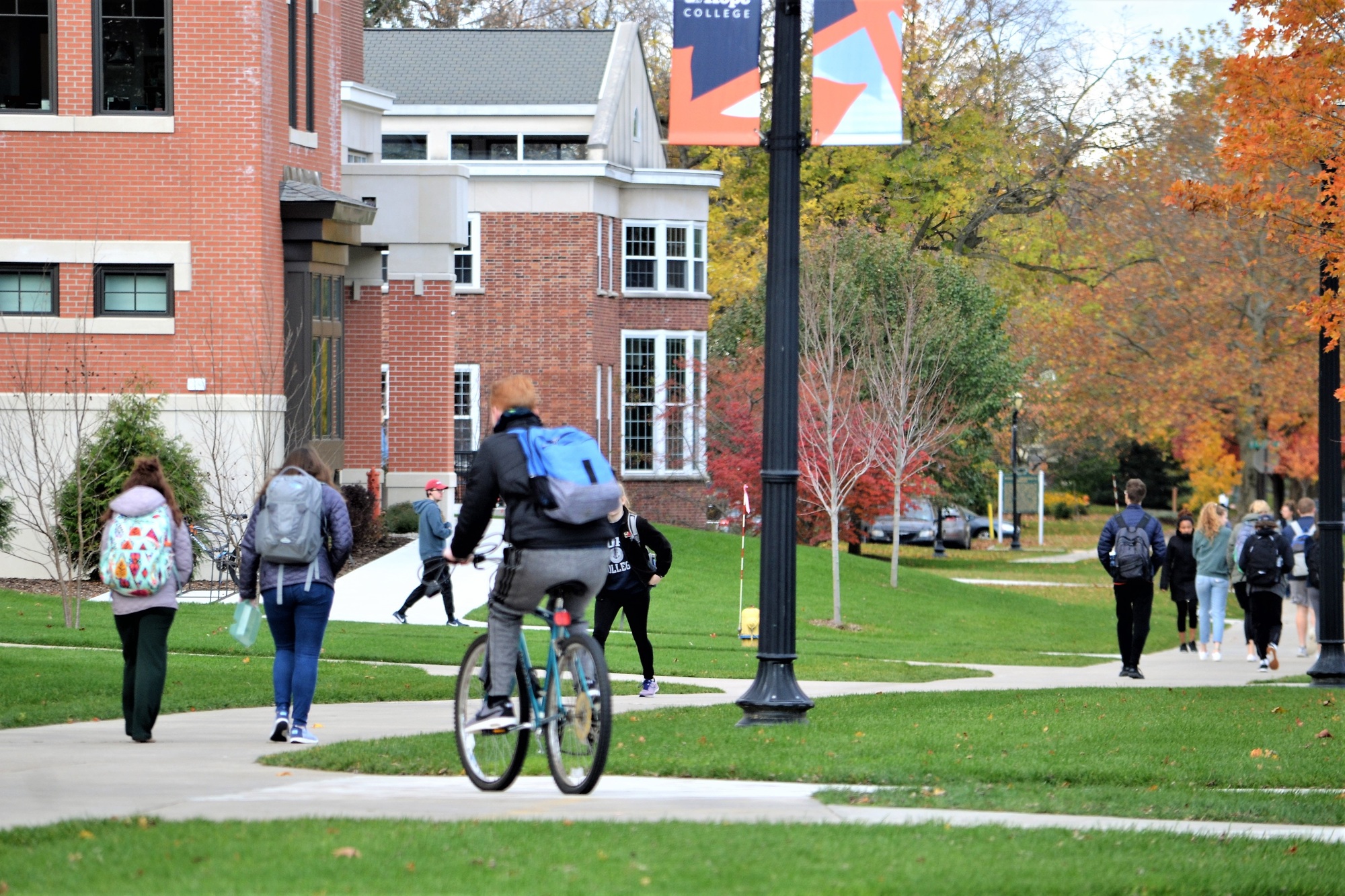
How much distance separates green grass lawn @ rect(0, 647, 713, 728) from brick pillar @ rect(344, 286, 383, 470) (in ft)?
48.9

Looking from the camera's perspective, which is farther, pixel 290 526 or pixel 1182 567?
pixel 1182 567

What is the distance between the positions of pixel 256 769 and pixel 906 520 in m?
50.1

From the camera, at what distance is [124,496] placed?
11039mm

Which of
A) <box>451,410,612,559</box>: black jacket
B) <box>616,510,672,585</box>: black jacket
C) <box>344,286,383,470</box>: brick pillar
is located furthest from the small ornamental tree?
<box>451,410,612,559</box>: black jacket

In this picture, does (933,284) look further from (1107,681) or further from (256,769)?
(256,769)

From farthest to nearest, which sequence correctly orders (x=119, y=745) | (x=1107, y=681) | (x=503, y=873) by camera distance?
(x=1107, y=681)
(x=119, y=745)
(x=503, y=873)

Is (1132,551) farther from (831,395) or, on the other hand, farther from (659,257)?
(659,257)

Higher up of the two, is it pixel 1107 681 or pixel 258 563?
pixel 258 563

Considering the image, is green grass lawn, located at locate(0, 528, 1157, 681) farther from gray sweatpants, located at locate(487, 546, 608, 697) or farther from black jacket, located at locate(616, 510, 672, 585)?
gray sweatpants, located at locate(487, 546, 608, 697)

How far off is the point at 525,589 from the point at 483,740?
3.45ft

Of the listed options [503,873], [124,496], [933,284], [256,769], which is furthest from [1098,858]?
[933,284]

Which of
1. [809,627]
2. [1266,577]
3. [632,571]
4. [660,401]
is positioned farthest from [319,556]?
[660,401]

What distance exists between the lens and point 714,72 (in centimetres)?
1124

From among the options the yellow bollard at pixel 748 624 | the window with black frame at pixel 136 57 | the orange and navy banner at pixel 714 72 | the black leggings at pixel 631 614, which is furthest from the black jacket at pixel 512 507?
the window with black frame at pixel 136 57
